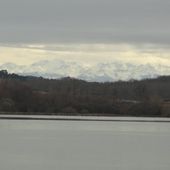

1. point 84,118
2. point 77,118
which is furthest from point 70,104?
point 84,118

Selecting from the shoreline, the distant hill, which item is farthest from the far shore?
the distant hill

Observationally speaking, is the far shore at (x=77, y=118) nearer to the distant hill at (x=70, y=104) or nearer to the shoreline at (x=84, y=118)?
the shoreline at (x=84, y=118)

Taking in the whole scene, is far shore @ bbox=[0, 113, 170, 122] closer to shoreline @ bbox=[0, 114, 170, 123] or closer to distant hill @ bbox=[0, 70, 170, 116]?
shoreline @ bbox=[0, 114, 170, 123]

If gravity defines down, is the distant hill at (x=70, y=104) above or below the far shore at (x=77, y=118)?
above

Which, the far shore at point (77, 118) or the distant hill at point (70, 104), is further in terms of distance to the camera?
the distant hill at point (70, 104)

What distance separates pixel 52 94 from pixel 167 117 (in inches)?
956

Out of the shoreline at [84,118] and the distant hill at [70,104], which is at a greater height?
the distant hill at [70,104]

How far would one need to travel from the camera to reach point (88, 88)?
14900cm

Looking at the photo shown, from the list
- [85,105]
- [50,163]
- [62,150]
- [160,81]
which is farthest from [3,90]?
[50,163]

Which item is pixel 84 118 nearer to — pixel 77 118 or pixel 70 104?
pixel 77 118

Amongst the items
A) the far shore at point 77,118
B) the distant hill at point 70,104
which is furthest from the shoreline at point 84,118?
the distant hill at point 70,104

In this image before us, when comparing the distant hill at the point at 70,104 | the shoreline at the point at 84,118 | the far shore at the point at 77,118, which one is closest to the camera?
the shoreline at the point at 84,118

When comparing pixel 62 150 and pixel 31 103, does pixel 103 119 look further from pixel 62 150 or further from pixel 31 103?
pixel 62 150

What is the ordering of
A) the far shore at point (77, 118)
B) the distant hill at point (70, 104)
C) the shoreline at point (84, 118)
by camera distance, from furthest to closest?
the distant hill at point (70, 104) < the far shore at point (77, 118) < the shoreline at point (84, 118)
